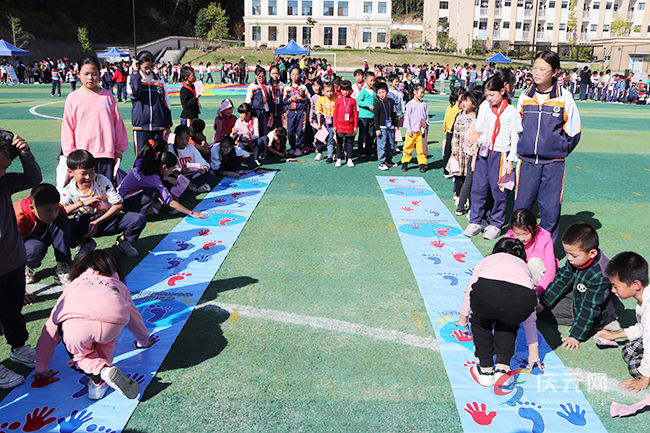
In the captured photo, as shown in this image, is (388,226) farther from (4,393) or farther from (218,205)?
(4,393)

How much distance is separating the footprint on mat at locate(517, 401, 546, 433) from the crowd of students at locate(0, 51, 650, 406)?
0.25 m

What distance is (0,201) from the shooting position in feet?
11.1

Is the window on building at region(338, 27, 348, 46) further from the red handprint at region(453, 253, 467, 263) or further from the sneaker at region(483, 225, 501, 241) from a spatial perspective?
the red handprint at region(453, 253, 467, 263)

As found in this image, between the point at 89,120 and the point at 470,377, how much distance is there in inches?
190

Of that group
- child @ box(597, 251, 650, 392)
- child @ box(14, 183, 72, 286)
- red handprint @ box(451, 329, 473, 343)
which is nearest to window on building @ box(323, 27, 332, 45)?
child @ box(14, 183, 72, 286)

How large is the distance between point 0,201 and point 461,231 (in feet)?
17.2

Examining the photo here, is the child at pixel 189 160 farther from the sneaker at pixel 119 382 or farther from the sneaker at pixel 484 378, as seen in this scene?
the sneaker at pixel 484 378

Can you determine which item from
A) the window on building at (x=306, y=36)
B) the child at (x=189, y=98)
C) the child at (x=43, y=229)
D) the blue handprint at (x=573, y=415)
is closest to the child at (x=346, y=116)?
the child at (x=189, y=98)

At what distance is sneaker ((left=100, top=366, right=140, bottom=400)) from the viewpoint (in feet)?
10.4

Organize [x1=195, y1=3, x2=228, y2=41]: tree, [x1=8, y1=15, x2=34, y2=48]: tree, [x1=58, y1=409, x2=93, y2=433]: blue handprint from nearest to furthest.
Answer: [x1=58, y1=409, x2=93, y2=433]: blue handprint < [x1=8, y1=15, x2=34, y2=48]: tree < [x1=195, y1=3, x2=228, y2=41]: tree

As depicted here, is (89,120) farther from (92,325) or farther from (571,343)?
(571,343)

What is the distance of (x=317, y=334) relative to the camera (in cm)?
415

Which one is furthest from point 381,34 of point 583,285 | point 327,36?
point 583,285

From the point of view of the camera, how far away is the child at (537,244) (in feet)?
14.2
